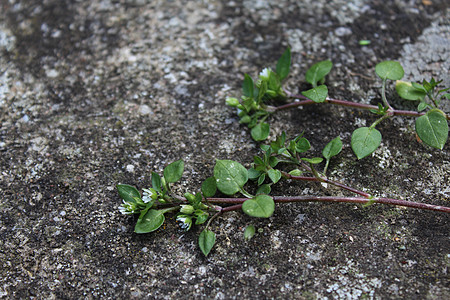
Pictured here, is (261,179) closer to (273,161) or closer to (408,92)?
(273,161)

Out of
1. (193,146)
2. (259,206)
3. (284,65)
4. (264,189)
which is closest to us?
(259,206)

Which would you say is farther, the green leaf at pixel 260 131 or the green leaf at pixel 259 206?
the green leaf at pixel 260 131

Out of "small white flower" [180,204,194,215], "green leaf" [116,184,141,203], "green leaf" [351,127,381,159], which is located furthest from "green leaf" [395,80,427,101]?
"green leaf" [116,184,141,203]

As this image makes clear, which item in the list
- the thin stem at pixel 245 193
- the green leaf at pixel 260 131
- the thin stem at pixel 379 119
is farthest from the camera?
the green leaf at pixel 260 131

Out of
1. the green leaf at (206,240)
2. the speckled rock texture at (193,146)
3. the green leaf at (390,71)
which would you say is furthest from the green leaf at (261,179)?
the green leaf at (390,71)

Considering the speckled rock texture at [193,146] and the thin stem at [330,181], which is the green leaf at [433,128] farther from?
the thin stem at [330,181]

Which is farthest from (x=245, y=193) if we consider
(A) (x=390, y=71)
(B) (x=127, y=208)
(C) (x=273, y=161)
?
(A) (x=390, y=71)

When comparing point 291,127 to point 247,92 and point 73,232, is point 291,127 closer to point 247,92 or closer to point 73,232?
point 247,92
